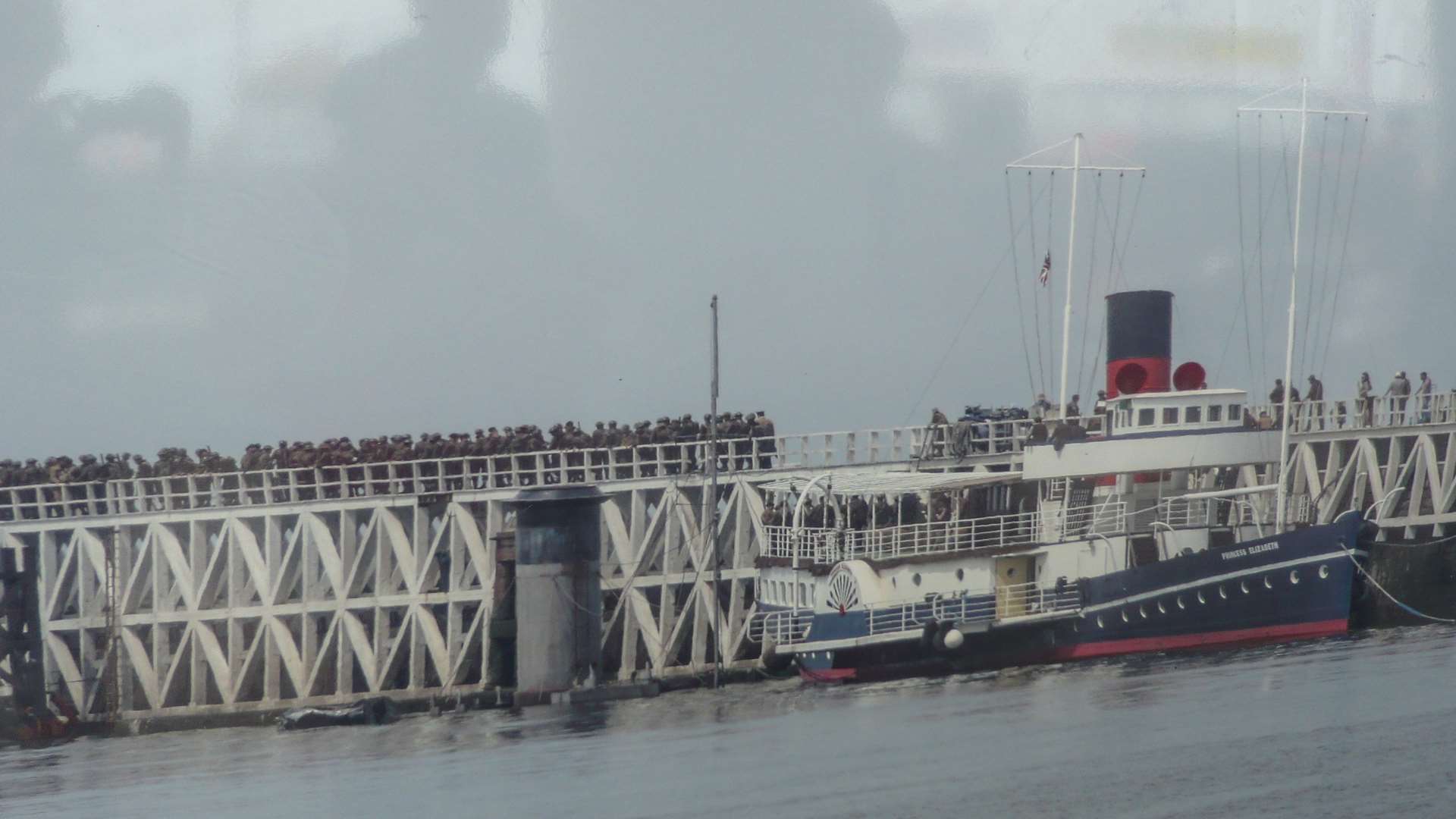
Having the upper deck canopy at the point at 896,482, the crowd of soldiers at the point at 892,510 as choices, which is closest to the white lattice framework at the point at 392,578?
the crowd of soldiers at the point at 892,510

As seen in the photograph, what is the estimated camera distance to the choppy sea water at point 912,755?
4022cm

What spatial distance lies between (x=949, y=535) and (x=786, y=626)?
532 centimetres

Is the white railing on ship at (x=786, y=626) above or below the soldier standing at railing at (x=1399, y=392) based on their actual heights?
below

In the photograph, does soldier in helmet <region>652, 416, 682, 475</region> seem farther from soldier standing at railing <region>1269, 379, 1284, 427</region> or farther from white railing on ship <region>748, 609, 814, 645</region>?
soldier standing at railing <region>1269, 379, 1284, 427</region>

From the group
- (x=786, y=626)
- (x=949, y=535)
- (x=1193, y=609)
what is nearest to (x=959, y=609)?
(x=949, y=535)

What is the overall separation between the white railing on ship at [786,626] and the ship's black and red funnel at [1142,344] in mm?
10921

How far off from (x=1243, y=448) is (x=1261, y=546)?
11.3ft

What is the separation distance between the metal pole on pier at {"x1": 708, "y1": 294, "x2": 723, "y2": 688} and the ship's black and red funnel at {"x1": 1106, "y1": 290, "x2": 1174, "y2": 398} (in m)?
11.5

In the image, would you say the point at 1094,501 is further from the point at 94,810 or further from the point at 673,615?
the point at 94,810

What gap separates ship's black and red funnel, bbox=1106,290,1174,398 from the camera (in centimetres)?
5906

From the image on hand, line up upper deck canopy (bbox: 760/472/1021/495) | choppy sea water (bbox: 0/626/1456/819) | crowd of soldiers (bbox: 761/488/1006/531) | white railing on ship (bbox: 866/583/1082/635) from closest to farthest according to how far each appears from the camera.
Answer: choppy sea water (bbox: 0/626/1456/819) → white railing on ship (bbox: 866/583/1082/635) → upper deck canopy (bbox: 760/472/1021/495) → crowd of soldiers (bbox: 761/488/1006/531)

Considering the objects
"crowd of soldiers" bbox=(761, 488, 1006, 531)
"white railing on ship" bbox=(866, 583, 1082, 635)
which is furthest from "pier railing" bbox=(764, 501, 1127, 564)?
"white railing on ship" bbox=(866, 583, 1082, 635)

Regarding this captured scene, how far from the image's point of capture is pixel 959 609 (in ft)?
188

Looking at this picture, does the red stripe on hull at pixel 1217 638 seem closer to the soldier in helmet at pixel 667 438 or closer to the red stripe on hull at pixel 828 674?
the red stripe on hull at pixel 828 674
